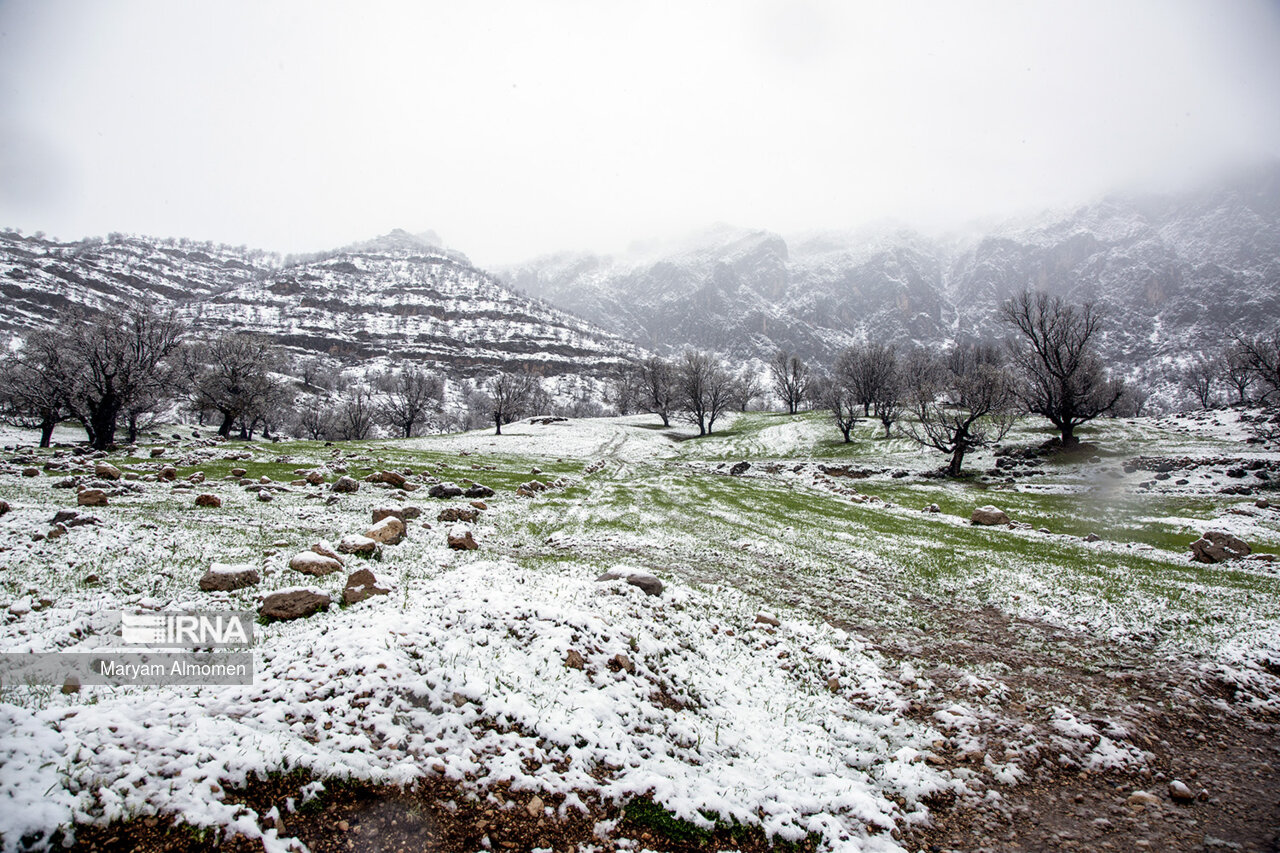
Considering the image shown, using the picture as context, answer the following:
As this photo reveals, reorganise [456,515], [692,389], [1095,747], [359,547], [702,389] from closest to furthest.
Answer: [1095,747]
[359,547]
[456,515]
[692,389]
[702,389]

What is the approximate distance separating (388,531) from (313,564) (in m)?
4.01

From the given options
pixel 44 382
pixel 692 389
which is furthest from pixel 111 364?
pixel 692 389

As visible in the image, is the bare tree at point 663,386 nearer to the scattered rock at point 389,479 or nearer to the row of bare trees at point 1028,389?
the row of bare trees at point 1028,389

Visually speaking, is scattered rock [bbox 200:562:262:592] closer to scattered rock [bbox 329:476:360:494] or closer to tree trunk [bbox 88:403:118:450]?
scattered rock [bbox 329:476:360:494]

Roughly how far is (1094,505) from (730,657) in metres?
37.0

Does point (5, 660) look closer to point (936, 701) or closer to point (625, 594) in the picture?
point (625, 594)

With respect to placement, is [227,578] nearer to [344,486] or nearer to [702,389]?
[344,486]

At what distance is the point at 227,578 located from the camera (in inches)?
397

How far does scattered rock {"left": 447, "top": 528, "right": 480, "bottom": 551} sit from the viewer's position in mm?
15703

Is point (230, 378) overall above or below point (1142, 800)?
above

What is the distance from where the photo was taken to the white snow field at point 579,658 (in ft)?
18.9

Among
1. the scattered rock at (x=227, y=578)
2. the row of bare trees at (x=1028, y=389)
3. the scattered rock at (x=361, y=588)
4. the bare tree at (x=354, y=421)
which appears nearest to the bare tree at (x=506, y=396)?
the bare tree at (x=354, y=421)

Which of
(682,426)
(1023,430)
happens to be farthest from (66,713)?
(682,426)

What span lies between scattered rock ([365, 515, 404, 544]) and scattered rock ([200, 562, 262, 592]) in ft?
14.1
